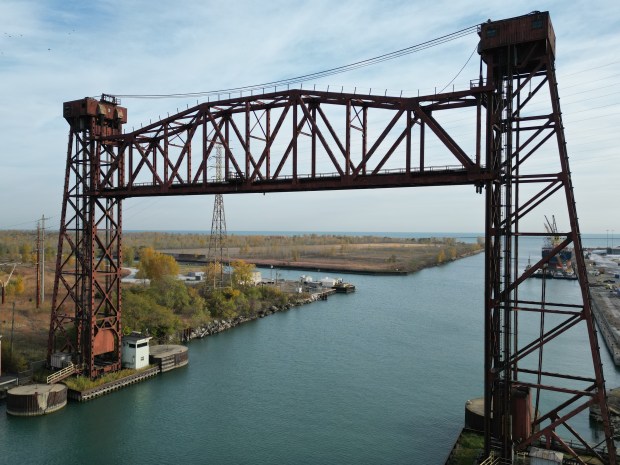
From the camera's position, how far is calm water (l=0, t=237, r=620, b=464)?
50.6 feet

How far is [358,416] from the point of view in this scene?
709 inches

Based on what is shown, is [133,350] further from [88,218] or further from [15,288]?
[15,288]

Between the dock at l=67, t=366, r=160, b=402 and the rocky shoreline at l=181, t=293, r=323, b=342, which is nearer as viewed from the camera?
the dock at l=67, t=366, r=160, b=402

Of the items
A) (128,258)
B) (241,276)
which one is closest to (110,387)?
(241,276)

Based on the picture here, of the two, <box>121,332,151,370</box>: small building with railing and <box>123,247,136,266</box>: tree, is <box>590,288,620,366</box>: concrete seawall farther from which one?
<box>123,247,136,266</box>: tree

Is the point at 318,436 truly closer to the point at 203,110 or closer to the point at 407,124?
the point at 407,124

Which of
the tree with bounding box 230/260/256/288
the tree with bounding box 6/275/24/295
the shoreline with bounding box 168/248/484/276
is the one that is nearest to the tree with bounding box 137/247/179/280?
the tree with bounding box 230/260/256/288

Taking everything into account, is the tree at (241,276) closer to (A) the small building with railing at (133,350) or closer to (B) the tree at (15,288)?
(B) the tree at (15,288)

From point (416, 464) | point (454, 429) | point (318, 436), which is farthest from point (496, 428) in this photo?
point (318, 436)

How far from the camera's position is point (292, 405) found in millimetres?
19188

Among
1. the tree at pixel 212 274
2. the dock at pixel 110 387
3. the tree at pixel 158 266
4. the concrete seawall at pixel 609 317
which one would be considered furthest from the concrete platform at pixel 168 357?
the concrete seawall at pixel 609 317

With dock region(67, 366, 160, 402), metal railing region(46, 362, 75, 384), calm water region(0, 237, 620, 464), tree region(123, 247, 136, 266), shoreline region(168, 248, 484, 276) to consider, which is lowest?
calm water region(0, 237, 620, 464)

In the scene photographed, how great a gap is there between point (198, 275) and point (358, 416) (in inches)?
1462

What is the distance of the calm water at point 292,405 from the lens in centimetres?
1541
